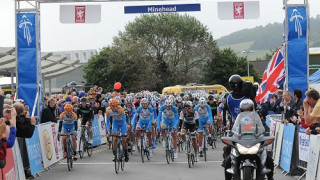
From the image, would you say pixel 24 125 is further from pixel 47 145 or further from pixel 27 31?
pixel 27 31

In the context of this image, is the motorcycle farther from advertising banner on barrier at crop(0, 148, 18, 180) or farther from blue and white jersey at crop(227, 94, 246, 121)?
advertising banner on barrier at crop(0, 148, 18, 180)

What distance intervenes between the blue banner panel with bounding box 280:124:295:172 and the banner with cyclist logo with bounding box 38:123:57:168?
5.88 meters

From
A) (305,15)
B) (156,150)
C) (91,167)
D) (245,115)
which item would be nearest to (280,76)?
(305,15)

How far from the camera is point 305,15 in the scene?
17.6 metres

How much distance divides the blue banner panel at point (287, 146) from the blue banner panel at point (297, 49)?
405 centimetres

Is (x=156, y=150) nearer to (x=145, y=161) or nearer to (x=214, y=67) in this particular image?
(x=145, y=161)

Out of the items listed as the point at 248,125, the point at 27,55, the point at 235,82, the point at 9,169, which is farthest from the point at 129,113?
the point at 248,125

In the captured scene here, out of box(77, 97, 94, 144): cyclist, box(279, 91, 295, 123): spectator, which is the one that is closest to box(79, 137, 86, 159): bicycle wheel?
box(77, 97, 94, 144): cyclist

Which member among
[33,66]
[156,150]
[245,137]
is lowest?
[156,150]

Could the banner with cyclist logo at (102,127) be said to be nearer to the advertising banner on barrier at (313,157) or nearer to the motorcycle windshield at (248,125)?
the advertising banner on barrier at (313,157)

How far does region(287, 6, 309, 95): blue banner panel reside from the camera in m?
17.6

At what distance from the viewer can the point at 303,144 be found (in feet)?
40.3

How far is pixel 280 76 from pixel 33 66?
7.84m

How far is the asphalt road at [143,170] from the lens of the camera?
13.5 meters
